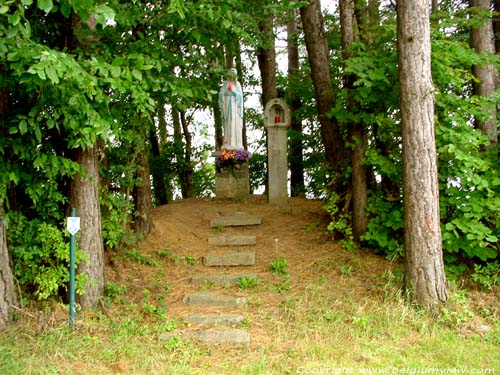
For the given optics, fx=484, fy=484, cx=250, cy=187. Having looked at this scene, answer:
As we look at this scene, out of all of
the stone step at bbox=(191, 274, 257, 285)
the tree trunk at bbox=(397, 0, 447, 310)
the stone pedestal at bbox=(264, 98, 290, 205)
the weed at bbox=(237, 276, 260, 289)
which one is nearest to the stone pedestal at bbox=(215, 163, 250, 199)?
the stone pedestal at bbox=(264, 98, 290, 205)

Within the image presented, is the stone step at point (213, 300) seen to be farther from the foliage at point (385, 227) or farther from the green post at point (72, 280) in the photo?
the foliage at point (385, 227)

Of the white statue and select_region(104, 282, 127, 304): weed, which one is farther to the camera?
the white statue

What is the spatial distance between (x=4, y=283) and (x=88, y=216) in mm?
1135

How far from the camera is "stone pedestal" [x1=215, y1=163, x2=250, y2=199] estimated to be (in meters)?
10.4

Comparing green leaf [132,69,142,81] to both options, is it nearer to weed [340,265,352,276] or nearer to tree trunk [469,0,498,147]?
weed [340,265,352,276]

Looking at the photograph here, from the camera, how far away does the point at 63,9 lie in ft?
12.8

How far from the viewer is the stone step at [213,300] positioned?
19.3ft

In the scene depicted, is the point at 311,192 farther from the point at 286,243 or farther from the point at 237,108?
the point at 286,243

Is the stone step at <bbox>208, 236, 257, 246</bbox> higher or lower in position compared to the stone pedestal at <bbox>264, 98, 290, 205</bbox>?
lower

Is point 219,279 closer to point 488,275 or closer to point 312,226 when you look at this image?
point 312,226

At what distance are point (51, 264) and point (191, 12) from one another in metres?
3.35

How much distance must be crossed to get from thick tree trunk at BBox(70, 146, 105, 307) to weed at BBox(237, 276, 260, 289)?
69.3 inches

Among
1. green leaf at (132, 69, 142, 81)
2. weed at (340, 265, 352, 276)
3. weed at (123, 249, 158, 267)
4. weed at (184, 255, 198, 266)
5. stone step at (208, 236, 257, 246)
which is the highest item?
green leaf at (132, 69, 142, 81)

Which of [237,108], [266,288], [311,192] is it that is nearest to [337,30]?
[237,108]
